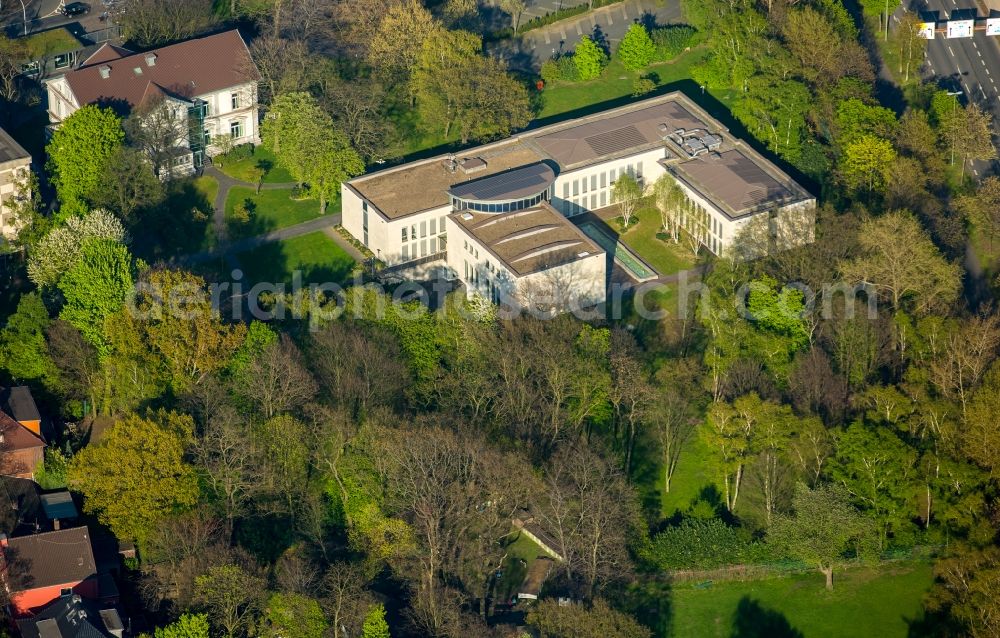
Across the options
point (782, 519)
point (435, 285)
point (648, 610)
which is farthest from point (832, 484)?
point (435, 285)

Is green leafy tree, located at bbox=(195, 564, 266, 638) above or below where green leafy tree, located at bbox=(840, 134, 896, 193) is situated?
below

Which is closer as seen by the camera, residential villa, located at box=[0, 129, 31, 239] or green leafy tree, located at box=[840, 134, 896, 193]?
residential villa, located at box=[0, 129, 31, 239]

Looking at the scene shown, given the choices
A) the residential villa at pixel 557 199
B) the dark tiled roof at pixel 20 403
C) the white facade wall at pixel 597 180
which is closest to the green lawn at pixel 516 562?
the residential villa at pixel 557 199

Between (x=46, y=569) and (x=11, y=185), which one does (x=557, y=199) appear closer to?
(x=11, y=185)

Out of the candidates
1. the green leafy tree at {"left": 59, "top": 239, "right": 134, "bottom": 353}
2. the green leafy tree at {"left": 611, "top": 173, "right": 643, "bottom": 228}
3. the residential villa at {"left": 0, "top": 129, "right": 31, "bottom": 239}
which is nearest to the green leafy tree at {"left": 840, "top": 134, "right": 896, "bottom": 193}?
the green leafy tree at {"left": 611, "top": 173, "right": 643, "bottom": 228}

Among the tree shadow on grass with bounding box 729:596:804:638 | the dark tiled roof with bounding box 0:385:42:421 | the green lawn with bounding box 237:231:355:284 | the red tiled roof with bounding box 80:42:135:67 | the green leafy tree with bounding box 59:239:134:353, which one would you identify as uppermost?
the red tiled roof with bounding box 80:42:135:67

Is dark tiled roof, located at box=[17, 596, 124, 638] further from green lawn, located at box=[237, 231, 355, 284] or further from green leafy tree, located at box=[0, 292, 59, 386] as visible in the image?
green lawn, located at box=[237, 231, 355, 284]
